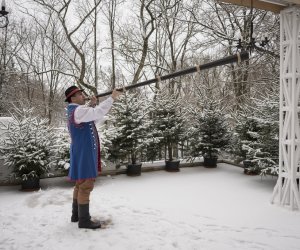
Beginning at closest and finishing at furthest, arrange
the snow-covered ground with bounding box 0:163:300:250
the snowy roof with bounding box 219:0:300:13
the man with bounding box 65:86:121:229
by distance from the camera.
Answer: the snow-covered ground with bounding box 0:163:300:250, the man with bounding box 65:86:121:229, the snowy roof with bounding box 219:0:300:13

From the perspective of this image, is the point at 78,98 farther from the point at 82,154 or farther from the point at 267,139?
the point at 267,139

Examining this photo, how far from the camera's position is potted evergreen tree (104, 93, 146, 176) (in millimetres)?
7789

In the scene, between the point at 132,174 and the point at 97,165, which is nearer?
the point at 97,165

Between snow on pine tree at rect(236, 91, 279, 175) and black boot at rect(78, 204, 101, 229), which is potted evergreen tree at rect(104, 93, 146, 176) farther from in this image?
black boot at rect(78, 204, 101, 229)

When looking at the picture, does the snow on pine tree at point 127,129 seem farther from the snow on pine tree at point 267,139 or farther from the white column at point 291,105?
the white column at point 291,105

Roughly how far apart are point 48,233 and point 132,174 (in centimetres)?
394

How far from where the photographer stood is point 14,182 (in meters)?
6.93

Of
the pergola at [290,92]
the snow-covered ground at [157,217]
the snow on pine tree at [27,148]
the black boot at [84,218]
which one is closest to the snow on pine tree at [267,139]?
the snow-covered ground at [157,217]

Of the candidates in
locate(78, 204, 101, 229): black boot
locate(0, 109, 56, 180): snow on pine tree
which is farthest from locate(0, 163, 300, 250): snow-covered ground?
locate(0, 109, 56, 180): snow on pine tree

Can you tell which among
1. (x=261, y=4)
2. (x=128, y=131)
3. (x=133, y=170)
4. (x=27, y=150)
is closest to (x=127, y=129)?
(x=128, y=131)

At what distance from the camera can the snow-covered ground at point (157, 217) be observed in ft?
12.1

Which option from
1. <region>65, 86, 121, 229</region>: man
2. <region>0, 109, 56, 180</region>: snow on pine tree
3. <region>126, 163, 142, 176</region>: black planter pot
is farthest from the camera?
<region>126, 163, 142, 176</region>: black planter pot

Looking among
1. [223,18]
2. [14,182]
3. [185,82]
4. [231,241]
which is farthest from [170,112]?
[185,82]

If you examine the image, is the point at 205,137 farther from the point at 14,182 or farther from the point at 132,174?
the point at 14,182
